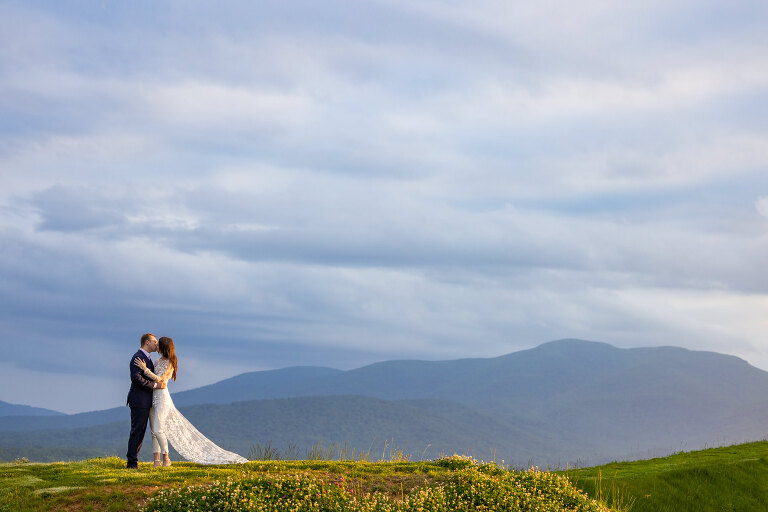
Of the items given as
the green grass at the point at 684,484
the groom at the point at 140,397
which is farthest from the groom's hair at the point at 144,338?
the green grass at the point at 684,484

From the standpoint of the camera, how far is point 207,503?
16609 millimetres

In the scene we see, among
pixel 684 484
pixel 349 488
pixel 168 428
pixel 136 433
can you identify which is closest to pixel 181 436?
pixel 168 428

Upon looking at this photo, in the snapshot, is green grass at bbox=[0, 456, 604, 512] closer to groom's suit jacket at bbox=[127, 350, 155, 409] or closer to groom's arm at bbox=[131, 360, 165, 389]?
groom's suit jacket at bbox=[127, 350, 155, 409]

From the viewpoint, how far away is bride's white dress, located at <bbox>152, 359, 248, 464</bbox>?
22625 mm

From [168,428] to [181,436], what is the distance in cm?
50

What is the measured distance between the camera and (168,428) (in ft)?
76.1

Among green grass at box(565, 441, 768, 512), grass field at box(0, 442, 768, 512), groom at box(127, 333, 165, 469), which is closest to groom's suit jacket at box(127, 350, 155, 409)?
groom at box(127, 333, 165, 469)

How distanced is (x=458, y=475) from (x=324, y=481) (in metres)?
3.51

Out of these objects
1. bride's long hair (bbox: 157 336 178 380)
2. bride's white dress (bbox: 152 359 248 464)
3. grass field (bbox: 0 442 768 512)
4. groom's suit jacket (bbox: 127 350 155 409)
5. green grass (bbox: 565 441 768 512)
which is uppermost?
bride's long hair (bbox: 157 336 178 380)

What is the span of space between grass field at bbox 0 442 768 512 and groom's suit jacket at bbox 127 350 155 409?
196 centimetres

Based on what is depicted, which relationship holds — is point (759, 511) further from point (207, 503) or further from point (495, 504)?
point (207, 503)

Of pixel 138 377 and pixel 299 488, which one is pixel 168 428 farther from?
pixel 299 488

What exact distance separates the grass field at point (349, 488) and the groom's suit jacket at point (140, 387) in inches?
77.1

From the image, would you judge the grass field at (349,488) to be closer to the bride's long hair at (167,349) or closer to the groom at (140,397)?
the groom at (140,397)
